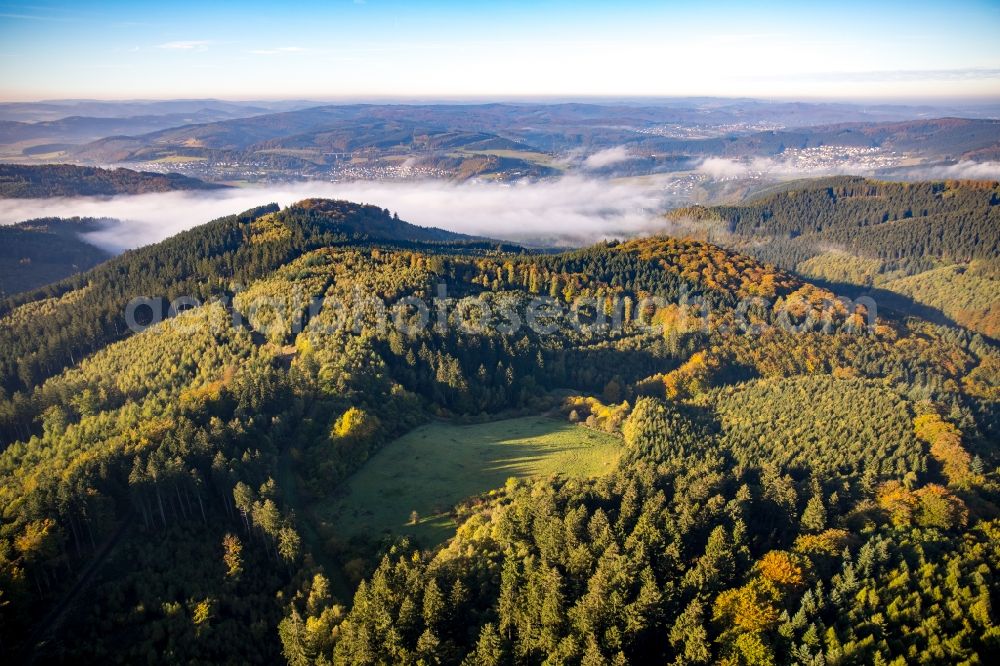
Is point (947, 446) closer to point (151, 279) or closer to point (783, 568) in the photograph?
point (783, 568)

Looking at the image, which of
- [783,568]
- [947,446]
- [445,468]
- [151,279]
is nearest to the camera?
[783,568]

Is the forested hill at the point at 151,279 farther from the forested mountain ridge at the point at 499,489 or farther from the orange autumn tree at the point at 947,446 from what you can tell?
the orange autumn tree at the point at 947,446

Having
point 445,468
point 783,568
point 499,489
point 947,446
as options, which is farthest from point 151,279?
point 947,446

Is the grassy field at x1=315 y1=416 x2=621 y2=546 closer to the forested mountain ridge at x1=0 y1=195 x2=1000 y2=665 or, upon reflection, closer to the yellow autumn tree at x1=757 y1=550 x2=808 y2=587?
the forested mountain ridge at x1=0 y1=195 x2=1000 y2=665

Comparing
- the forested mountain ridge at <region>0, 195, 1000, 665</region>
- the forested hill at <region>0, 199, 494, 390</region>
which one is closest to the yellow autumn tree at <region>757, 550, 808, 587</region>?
the forested mountain ridge at <region>0, 195, 1000, 665</region>

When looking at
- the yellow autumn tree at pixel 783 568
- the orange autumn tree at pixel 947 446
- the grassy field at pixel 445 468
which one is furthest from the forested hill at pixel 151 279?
the orange autumn tree at pixel 947 446

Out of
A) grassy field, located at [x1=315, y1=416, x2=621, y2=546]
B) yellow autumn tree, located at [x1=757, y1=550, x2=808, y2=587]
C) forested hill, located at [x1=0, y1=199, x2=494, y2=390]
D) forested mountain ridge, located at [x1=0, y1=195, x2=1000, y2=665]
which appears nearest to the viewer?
forested mountain ridge, located at [x1=0, y1=195, x2=1000, y2=665]

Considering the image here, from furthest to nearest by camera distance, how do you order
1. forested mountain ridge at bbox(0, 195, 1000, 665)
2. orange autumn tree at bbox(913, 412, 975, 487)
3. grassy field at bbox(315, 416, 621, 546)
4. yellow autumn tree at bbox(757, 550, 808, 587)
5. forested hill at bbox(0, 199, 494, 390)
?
forested hill at bbox(0, 199, 494, 390)
grassy field at bbox(315, 416, 621, 546)
orange autumn tree at bbox(913, 412, 975, 487)
yellow autumn tree at bbox(757, 550, 808, 587)
forested mountain ridge at bbox(0, 195, 1000, 665)
